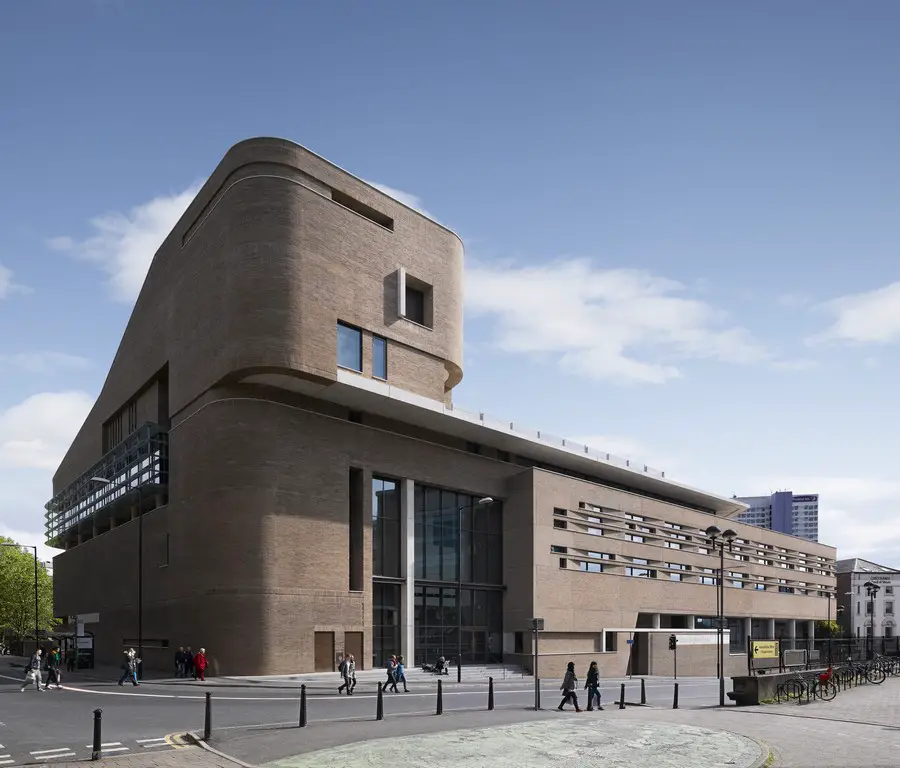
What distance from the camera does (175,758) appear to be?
1923cm

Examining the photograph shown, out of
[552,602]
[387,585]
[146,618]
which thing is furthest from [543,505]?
[146,618]

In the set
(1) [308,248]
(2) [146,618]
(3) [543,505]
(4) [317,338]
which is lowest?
(2) [146,618]

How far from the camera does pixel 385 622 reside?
163 feet

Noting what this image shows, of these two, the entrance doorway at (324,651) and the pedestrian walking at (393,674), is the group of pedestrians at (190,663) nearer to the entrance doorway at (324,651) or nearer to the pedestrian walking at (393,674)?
the entrance doorway at (324,651)

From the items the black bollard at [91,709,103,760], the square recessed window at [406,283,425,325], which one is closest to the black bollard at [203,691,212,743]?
the black bollard at [91,709,103,760]

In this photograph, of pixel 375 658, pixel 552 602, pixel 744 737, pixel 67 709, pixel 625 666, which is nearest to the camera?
pixel 744 737

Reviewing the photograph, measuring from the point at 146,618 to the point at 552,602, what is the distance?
24.4 meters

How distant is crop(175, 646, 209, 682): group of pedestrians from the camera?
40.5 m

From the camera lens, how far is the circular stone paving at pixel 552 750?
18.3m

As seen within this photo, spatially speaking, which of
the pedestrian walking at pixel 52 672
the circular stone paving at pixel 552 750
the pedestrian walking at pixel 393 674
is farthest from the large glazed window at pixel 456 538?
the circular stone paving at pixel 552 750

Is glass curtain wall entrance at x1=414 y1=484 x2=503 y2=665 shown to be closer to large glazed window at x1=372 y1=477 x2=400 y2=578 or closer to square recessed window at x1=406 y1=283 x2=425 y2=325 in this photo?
large glazed window at x1=372 y1=477 x2=400 y2=578

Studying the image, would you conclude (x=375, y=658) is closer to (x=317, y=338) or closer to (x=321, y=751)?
(x=317, y=338)

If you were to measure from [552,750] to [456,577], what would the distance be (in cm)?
3496

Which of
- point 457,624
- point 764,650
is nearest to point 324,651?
point 457,624
